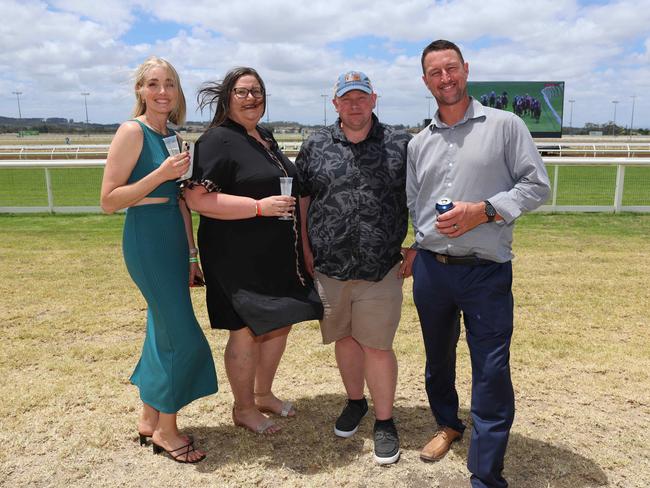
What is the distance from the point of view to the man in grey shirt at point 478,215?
254 cm

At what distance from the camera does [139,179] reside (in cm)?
284

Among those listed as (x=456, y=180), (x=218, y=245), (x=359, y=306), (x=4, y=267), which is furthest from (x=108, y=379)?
(x=4, y=267)

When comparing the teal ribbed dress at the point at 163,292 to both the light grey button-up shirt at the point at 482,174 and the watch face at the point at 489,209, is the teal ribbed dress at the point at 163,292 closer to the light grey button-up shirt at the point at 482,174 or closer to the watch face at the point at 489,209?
the light grey button-up shirt at the point at 482,174

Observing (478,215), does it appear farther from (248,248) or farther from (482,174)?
(248,248)

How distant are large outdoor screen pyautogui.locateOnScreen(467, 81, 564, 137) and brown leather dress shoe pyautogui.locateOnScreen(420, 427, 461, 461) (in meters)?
43.2

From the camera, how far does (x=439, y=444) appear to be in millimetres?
3092

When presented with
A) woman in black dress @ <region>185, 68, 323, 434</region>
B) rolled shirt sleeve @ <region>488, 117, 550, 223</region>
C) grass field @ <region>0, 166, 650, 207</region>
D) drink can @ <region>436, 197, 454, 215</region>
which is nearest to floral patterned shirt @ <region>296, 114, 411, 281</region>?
woman in black dress @ <region>185, 68, 323, 434</region>

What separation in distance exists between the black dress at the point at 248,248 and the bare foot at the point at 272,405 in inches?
27.4

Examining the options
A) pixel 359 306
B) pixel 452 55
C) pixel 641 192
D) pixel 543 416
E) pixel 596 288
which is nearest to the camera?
pixel 452 55

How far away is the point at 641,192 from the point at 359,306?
13750 mm

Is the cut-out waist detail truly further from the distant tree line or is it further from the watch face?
the distant tree line

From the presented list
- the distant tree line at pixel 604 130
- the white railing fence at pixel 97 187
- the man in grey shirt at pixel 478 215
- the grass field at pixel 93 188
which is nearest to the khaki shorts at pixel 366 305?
the man in grey shirt at pixel 478 215

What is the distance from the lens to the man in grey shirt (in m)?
2.54

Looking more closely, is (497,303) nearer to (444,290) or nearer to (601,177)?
(444,290)
